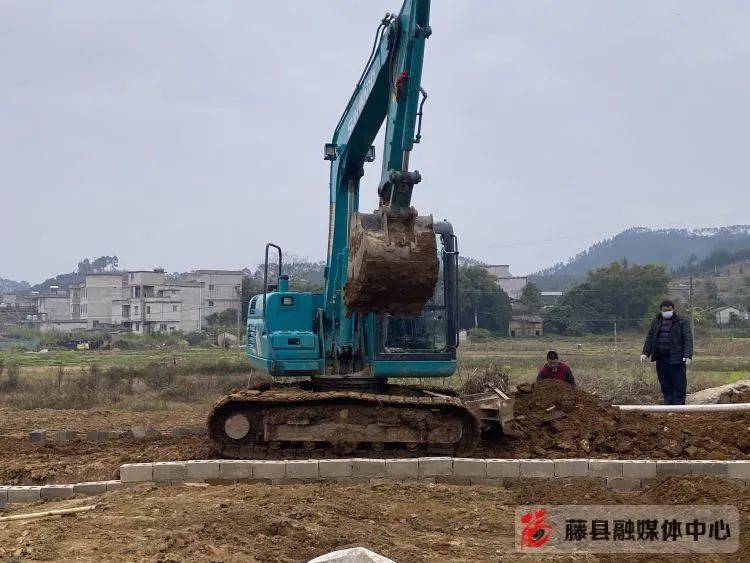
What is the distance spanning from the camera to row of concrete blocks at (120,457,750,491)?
763 centimetres

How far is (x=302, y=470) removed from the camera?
7.64 metres

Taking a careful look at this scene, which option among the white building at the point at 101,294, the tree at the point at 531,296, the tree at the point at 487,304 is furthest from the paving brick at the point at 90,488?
the white building at the point at 101,294

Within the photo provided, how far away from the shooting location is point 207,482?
25.0ft

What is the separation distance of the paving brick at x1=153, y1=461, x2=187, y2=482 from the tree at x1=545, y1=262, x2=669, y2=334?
3645 cm

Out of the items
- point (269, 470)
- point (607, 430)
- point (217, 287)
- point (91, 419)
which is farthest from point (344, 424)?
point (217, 287)

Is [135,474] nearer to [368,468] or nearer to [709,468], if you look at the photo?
[368,468]

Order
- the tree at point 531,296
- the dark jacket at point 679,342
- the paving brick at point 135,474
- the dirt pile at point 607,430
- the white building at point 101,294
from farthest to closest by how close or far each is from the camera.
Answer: the white building at point 101,294 < the tree at point 531,296 < the dark jacket at point 679,342 < the dirt pile at point 607,430 < the paving brick at point 135,474

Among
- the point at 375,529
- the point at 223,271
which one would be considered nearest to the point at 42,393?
the point at 375,529

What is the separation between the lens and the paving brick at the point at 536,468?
7.71 m

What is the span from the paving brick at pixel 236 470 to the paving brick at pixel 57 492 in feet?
4.14

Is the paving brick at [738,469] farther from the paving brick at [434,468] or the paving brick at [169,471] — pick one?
the paving brick at [169,471]

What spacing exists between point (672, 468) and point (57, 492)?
534 cm

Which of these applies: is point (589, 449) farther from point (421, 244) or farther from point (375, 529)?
point (375, 529)

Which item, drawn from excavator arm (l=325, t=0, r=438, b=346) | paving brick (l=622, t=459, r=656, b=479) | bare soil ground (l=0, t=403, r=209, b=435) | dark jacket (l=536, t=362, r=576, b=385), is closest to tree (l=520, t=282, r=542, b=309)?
bare soil ground (l=0, t=403, r=209, b=435)
